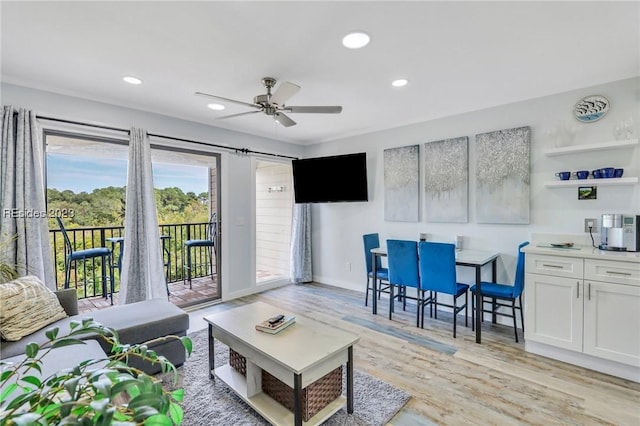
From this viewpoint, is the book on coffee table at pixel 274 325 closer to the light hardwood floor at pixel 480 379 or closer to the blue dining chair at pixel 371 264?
the light hardwood floor at pixel 480 379

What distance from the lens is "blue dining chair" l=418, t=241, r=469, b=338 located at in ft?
10.3

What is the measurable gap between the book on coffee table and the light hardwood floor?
865 millimetres

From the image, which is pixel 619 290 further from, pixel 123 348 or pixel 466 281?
pixel 123 348

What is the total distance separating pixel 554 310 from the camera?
105 inches

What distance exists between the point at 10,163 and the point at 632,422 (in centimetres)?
507

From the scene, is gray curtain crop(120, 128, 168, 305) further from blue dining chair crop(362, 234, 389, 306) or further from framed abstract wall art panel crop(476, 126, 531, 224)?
framed abstract wall art panel crop(476, 126, 531, 224)

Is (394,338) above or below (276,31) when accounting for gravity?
below

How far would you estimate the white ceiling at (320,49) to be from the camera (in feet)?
6.06

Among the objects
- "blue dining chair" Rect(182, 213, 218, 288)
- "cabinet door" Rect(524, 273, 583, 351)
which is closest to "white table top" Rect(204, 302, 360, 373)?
"cabinet door" Rect(524, 273, 583, 351)

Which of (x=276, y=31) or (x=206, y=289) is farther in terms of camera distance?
(x=206, y=289)

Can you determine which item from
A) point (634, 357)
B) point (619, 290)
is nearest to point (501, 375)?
point (634, 357)

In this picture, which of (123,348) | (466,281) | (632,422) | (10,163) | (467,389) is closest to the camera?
(123,348)

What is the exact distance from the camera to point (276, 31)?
205 centimetres

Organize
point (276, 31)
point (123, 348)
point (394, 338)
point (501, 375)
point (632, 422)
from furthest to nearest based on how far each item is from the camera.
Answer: point (394, 338) → point (501, 375) → point (276, 31) → point (632, 422) → point (123, 348)
